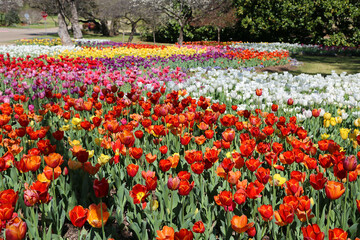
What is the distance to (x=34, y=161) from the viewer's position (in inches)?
79.9

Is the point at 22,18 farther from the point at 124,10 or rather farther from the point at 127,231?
the point at 127,231

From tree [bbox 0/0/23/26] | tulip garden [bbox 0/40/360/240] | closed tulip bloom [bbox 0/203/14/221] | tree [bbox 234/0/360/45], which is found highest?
tree [bbox 0/0/23/26]

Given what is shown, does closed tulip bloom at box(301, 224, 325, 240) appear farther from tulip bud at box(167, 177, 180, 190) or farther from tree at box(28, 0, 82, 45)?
tree at box(28, 0, 82, 45)

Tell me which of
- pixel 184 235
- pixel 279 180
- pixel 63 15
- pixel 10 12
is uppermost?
pixel 10 12

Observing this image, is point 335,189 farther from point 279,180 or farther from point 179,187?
point 179,187

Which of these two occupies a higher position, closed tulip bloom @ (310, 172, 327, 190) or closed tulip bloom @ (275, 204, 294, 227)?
closed tulip bloom @ (310, 172, 327, 190)

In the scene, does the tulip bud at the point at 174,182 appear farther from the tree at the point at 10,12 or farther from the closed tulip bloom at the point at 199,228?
the tree at the point at 10,12

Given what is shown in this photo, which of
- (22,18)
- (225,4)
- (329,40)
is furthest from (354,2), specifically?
(22,18)

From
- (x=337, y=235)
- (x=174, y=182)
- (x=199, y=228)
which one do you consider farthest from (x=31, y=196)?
(x=337, y=235)

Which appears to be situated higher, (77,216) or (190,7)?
(190,7)

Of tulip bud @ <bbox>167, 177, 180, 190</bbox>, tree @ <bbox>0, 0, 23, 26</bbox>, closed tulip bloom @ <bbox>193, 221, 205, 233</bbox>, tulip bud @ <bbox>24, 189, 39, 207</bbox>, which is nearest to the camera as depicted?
closed tulip bloom @ <bbox>193, 221, 205, 233</bbox>

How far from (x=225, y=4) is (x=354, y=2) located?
9.04 metres

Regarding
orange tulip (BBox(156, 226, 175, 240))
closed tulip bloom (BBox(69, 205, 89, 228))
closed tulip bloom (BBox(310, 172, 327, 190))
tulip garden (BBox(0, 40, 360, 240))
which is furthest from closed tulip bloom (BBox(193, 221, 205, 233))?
closed tulip bloom (BBox(310, 172, 327, 190))

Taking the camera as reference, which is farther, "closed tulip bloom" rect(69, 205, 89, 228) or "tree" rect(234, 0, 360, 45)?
"tree" rect(234, 0, 360, 45)
